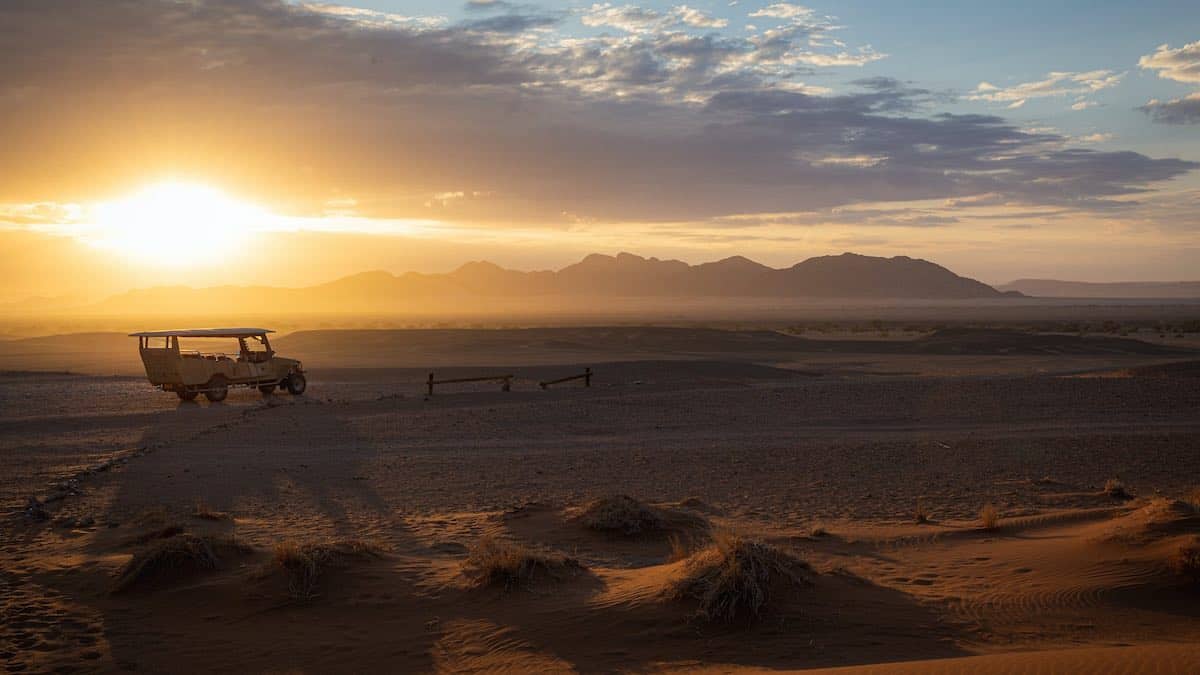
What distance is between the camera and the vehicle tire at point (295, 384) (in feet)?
107

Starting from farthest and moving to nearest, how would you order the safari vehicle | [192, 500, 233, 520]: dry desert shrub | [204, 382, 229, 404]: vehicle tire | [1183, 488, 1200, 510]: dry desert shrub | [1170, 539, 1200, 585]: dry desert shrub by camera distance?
1. [204, 382, 229, 404]: vehicle tire
2. the safari vehicle
3. [192, 500, 233, 520]: dry desert shrub
4. [1183, 488, 1200, 510]: dry desert shrub
5. [1170, 539, 1200, 585]: dry desert shrub

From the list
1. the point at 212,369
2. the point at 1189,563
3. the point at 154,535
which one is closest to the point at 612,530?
the point at 154,535

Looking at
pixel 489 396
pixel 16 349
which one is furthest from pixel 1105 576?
pixel 16 349

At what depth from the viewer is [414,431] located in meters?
22.2

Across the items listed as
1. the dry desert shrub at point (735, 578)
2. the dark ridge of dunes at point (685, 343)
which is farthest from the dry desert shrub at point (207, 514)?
the dark ridge of dunes at point (685, 343)

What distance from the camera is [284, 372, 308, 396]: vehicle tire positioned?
107 ft

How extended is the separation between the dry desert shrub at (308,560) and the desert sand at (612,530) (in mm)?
27

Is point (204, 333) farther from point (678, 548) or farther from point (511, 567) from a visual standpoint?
point (511, 567)

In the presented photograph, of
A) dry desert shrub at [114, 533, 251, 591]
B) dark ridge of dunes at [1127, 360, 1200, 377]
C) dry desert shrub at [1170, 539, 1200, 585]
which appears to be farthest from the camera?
dark ridge of dunes at [1127, 360, 1200, 377]

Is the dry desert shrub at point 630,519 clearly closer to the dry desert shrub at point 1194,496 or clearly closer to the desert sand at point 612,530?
the desert sand at point 612,530

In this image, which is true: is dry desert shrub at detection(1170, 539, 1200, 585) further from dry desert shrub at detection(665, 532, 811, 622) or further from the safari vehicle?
the safari vehicle

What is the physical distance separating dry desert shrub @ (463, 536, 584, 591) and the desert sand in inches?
1.5

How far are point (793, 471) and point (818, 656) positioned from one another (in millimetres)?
8984

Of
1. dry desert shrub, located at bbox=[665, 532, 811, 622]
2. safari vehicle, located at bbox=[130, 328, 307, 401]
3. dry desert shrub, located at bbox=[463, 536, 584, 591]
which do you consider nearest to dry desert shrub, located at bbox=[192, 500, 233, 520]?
dry desert shrub, located at bbox=[463, 536, 584, 591]
